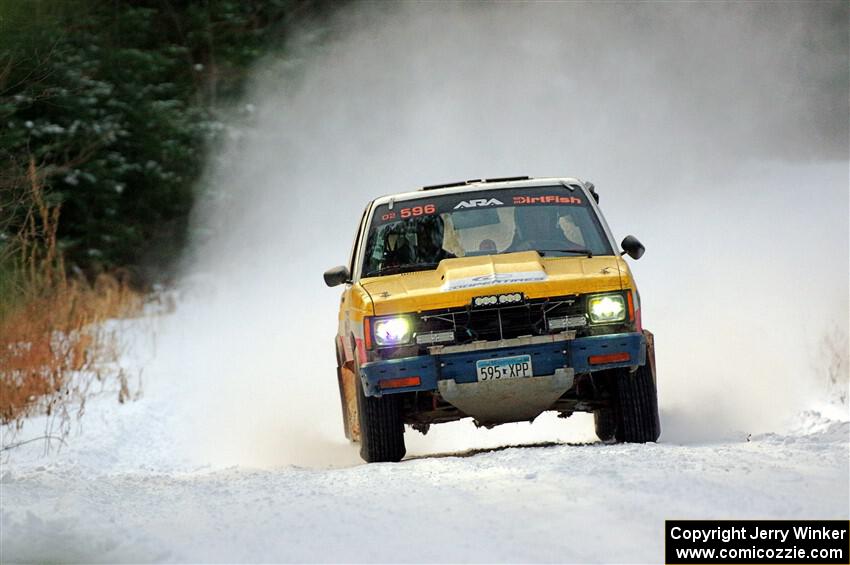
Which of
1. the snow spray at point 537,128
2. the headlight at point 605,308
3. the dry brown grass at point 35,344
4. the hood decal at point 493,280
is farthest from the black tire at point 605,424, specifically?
the snow spray at point 537,128

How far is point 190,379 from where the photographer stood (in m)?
18.1

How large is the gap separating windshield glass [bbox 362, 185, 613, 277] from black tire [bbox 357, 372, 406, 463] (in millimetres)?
960

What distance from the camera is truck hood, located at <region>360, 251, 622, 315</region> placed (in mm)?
8984

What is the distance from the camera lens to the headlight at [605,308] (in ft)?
29.7

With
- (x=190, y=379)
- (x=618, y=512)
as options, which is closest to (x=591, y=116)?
(x=190, y=379)

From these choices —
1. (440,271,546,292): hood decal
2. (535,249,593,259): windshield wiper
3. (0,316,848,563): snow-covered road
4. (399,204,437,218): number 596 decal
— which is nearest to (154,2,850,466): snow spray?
(399,204,437,218): number 596 decal

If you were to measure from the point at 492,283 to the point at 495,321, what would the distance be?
0.22 metres

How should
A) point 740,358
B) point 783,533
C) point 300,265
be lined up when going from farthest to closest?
point 300,265 → point 740,358 → point 783,533

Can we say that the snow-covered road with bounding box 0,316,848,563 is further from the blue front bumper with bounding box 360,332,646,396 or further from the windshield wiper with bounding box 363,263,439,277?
the windshield wiper with bounding box 363,263,439,277

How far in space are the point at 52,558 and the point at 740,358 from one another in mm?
9993

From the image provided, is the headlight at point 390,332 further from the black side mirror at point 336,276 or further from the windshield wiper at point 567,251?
the windshield wiper at point 567,251

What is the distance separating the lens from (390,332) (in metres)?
9.09

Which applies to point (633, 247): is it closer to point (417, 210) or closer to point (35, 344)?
point (417, 210)

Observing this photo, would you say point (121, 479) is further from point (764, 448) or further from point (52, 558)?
point (764, 448)
